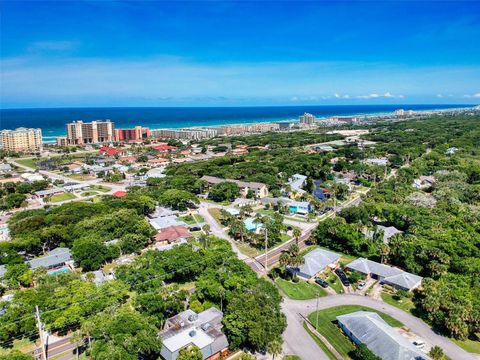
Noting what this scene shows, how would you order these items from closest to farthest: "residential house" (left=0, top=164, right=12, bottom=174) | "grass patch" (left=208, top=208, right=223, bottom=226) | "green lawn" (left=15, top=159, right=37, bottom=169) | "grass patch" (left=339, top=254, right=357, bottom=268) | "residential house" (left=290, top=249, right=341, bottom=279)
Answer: "residential house" (left=290, top=249, right=341, bottom=279) → "grass patch" (left=339, top=254, right=357, bottom=268) → "grass patch" (left=208, top=208, right=223, bottom=226) → "residential house" (left=0, top=164, right=12, bottom=174) → "green lawn" (left=15, top=159, right=37, bottom=169)

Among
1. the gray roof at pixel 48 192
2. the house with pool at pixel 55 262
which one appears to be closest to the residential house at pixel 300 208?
the house with pool at pixel 55 262

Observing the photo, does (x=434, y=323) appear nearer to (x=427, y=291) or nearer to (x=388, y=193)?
(x=427, y=291)

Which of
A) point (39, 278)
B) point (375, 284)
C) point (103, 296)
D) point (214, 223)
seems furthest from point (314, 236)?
point (39, 278)

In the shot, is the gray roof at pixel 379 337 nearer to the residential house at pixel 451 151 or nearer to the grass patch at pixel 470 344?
the grass patch at pixel 470 344

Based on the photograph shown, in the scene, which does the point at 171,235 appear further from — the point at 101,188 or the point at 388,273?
the point at 101,188

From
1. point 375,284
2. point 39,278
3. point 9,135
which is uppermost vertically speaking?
point 9,135

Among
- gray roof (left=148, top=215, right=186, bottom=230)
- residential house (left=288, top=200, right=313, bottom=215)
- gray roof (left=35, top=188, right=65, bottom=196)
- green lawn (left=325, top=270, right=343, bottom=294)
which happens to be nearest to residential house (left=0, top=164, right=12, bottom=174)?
gray roof (left=35, top=188, right=65, bottom=196)

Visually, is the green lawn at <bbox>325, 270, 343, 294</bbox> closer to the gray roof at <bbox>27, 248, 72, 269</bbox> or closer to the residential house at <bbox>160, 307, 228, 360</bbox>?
the residential house at <bbox>160, 307, 228, 360</bbox>
